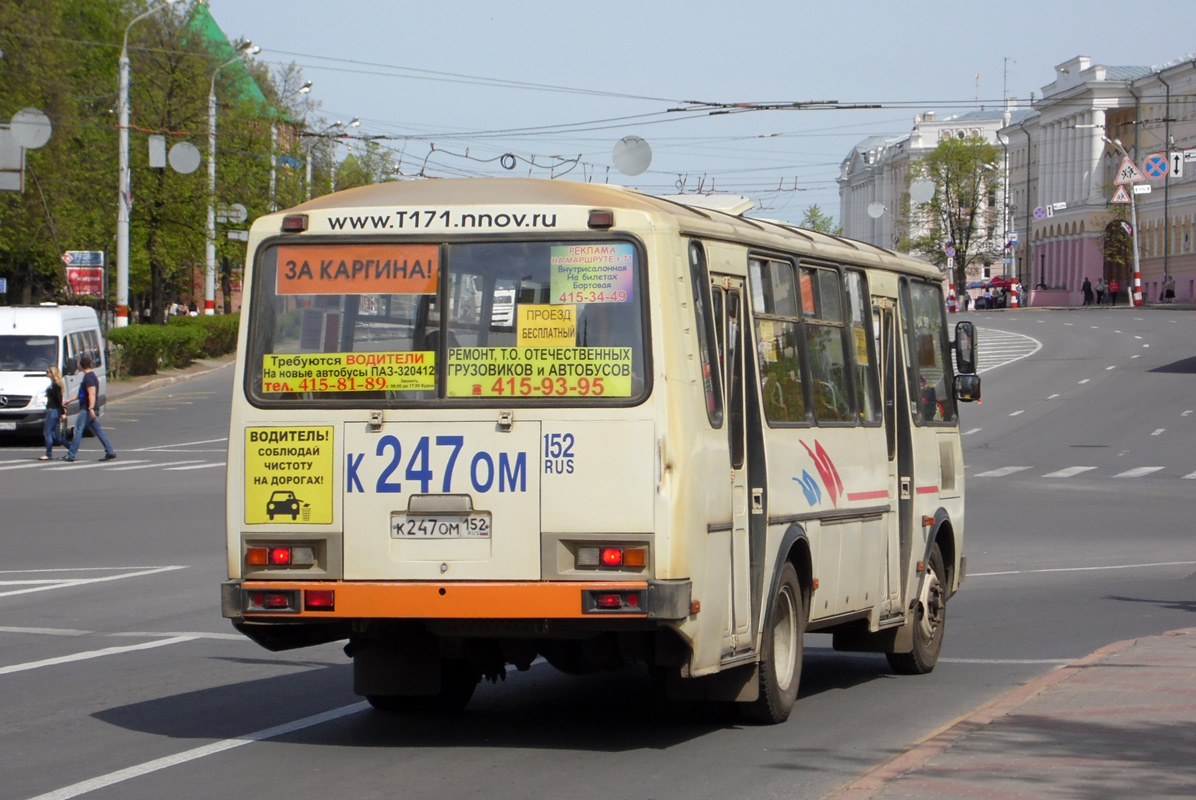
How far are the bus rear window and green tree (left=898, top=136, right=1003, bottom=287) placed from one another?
119 m

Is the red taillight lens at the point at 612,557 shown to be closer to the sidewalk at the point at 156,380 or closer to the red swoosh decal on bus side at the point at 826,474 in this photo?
the red swoosh decal on bus side at the point at 826,474

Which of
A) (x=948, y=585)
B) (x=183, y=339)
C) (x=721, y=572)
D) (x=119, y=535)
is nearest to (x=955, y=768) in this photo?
(x=721, y=572)

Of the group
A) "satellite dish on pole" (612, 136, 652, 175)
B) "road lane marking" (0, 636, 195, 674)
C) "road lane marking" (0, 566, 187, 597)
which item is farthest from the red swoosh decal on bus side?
"satellite dish on pole" (612, 136, 652, 175)

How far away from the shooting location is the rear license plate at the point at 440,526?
7.88 m

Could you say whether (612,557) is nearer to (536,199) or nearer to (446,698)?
(536,199)

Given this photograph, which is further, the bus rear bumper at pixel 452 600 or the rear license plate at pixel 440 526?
the rear license plate at pixel 440 526

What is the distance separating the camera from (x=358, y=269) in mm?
8219

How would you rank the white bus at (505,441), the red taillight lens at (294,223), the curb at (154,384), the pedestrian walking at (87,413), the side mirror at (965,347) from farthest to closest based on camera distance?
the curb at (154,384) < the pedestrian walking at (87,413) < the side mirror at (965,347) < the red taillight lens at (294,223) < the white bus at (505,441)

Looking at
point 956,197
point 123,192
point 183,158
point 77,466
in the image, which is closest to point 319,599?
point 77,466

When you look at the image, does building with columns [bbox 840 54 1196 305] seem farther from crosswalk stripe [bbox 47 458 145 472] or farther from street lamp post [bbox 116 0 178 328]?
crosswalk stripe [bbox 47 458 145 472]

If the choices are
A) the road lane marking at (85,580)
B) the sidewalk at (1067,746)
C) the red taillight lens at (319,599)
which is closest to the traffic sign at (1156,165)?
the road lane marking at (85,580)

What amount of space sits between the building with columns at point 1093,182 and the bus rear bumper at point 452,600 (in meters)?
85.7

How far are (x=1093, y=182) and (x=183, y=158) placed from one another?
9455cm

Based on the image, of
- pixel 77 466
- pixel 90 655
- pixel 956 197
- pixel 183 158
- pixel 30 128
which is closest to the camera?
pixel 90 655
